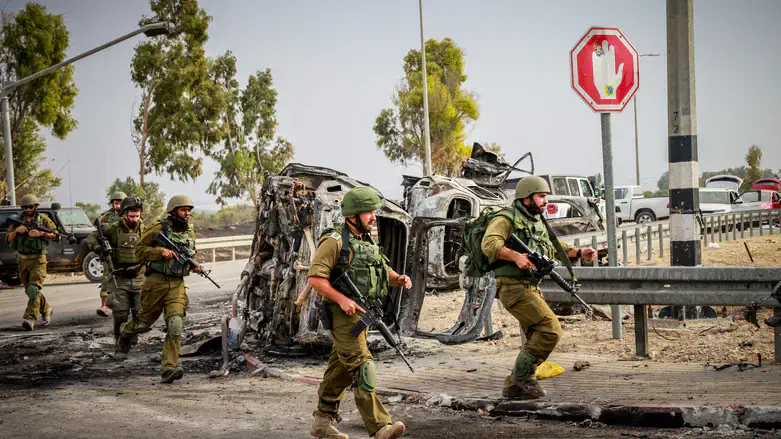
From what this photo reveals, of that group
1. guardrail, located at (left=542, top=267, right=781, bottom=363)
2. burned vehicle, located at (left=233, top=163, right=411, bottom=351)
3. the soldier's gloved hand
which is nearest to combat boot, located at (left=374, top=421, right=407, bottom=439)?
the soldier's gloved hand

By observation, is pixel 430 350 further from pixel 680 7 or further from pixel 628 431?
pixel 680 7

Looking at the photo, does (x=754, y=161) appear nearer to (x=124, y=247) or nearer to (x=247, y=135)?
(x=247, y=135)

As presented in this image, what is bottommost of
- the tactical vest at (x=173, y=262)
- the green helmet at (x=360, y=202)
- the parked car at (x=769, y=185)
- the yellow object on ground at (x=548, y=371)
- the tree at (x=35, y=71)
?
the yellow object on ground at (x=548, y=371)

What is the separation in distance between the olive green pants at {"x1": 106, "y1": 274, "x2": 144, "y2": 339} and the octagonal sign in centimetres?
567

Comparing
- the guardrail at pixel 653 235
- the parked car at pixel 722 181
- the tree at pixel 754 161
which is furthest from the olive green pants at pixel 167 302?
the tree at pixel 754 161

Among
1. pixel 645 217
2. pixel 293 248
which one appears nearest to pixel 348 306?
pixel 293 248

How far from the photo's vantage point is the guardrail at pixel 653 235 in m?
12.7

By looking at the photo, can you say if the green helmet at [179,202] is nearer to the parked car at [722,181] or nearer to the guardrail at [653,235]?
the guardrail at [653,235]

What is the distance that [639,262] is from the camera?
15.7 meters

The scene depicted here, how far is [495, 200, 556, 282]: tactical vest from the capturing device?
5812 mm

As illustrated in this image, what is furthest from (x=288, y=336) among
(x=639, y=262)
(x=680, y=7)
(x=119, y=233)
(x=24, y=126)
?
(x=24, y=126)

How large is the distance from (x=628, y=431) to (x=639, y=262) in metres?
11.4

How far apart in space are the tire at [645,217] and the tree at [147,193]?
779 inches

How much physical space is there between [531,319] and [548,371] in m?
1.01
